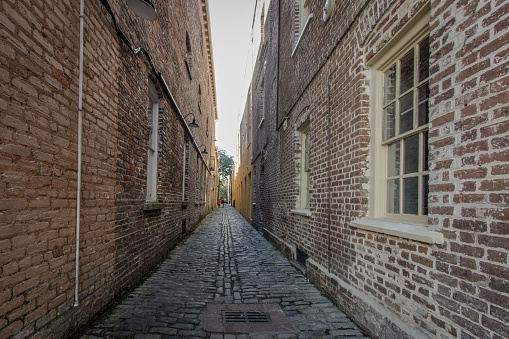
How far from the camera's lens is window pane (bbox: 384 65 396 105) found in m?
3.04

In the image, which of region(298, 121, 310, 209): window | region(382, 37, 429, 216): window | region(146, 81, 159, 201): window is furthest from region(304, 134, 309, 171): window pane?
region(146, 81, 159, 201): window

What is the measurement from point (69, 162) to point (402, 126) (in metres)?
3.07

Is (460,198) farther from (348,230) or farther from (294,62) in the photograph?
(294,62)

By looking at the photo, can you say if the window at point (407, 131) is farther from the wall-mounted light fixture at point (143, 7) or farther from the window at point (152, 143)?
the window at point (152, 143)

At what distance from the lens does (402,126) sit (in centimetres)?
280

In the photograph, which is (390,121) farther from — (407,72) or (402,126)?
(407,72)

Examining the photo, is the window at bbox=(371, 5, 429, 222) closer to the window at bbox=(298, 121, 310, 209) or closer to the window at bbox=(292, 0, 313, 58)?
the window at bbox=(298, 121, 310, 209)

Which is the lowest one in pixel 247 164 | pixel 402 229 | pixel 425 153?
pixel 402 229

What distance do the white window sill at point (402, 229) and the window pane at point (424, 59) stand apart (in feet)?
4.17

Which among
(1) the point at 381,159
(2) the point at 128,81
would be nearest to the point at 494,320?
(1) the point at 381,159

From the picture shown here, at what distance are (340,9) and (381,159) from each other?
221 cm

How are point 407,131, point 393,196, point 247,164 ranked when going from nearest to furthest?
point 407,131 < point 393,196 < point 247,164

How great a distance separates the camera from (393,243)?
2596mm

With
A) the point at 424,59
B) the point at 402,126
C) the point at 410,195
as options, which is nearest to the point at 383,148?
the point at 402,126
